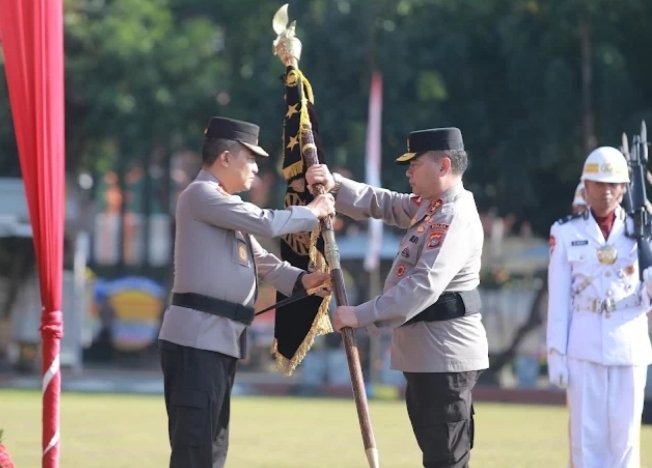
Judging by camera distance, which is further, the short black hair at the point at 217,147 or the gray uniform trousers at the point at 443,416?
the short black hair at the point at 217,147

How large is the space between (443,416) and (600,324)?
62.2 inches

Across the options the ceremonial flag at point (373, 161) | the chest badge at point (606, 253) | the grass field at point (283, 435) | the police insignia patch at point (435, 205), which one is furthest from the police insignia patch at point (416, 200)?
the ceremonial flag at point (373, 161)

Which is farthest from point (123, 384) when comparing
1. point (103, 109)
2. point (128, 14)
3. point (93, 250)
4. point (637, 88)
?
point (93, 250)

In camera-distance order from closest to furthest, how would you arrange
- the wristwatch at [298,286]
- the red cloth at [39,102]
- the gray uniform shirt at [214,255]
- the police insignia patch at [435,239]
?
the gray uniform shirt at [214,255] → the police insignia patch at [435,239] → the red cloth at [39,102] → the wristwatch at [298,286]

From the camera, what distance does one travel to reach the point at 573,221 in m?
8.76

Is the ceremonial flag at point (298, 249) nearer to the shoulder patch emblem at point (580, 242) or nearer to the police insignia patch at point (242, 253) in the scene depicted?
the police insignia patch at point (242, 253)

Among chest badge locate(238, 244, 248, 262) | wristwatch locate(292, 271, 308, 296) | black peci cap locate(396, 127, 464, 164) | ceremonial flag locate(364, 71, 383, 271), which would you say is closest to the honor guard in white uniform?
black peci cap locate(396, 127, 464, 164)

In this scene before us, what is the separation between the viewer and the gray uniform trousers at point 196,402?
710 centimetres

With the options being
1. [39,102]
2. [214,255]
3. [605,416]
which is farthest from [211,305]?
[605,416]

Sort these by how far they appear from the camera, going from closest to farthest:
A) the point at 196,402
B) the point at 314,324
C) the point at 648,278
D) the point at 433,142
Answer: the point at 196,402
the point at 433,142
the point at 314,324
the point at 648,278

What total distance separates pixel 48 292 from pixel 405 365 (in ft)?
6.00

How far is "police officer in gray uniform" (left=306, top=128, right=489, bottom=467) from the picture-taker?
24.0 ft

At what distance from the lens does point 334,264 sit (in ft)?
25.5

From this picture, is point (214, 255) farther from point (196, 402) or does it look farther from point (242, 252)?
point (196, 402)
